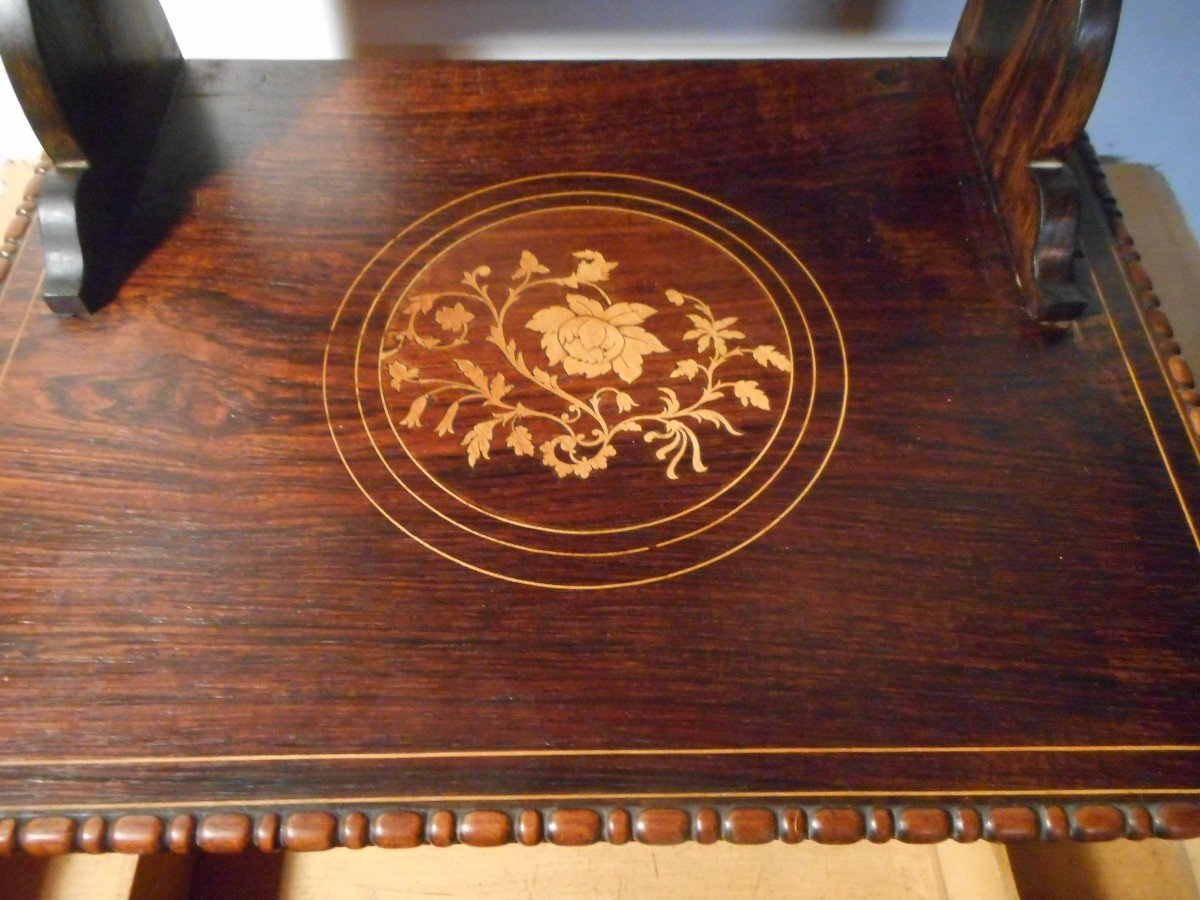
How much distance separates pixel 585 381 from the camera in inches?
28.4

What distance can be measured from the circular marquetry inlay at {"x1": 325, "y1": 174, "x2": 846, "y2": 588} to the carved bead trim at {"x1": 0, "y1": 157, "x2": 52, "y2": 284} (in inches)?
10.6

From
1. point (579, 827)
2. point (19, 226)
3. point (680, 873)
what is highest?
point (19, 226)

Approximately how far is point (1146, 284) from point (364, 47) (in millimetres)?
786

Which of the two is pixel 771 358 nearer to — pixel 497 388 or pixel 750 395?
pixel 750 395

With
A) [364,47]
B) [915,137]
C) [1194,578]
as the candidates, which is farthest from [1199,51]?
[364,47]

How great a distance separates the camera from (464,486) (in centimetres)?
67

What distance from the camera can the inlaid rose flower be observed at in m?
0.73

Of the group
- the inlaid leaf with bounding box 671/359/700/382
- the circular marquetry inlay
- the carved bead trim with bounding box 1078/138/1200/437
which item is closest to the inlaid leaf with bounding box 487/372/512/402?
the circular marquetry inlay

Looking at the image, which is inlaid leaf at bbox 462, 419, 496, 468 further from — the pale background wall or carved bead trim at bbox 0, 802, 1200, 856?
the pale background wall

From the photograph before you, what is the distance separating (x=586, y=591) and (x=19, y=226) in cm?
55

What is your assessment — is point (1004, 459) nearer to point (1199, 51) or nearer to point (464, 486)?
point (464, 486)

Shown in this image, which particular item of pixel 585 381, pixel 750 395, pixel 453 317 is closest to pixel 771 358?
pixel 750 395

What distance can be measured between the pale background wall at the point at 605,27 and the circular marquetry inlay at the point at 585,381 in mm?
282

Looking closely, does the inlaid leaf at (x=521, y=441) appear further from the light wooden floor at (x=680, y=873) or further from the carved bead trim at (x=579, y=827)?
the light wooden floor at (x=680, y=873)
